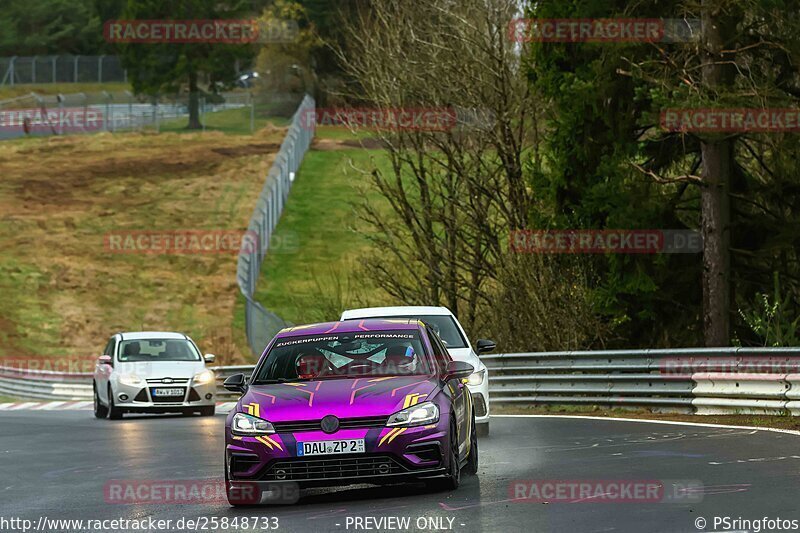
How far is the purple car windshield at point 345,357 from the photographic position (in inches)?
497

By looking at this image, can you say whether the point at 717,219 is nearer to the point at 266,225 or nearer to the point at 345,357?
the point at 345,357

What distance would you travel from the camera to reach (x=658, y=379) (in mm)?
21297

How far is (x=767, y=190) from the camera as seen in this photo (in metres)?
27.2

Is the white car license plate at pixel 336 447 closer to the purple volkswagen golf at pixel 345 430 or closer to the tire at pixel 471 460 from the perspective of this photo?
the purple volkswagen golf at pixel 345 430

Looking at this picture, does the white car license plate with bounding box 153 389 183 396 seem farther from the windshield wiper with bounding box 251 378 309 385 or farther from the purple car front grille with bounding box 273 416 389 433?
the purple car front grille with bounding box 273 416 389 433

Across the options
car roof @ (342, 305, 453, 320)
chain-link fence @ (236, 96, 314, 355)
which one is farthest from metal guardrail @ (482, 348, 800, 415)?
chain-link fence @ (236, 96, 314, 355)

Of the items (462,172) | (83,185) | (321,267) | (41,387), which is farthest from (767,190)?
(83,185)

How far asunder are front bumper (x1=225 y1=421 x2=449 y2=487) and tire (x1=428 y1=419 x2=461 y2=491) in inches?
8.5

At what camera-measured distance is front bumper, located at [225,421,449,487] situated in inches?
449

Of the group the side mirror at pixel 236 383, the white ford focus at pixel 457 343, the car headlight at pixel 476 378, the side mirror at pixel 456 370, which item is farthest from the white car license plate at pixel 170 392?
the side mirror at pixel 456 370

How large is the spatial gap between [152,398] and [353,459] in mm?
16120

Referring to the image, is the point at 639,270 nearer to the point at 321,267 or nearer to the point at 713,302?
the point at 713,302

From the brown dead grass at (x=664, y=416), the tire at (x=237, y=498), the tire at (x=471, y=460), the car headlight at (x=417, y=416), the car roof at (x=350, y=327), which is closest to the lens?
the car headlight at (x=417, y=416)

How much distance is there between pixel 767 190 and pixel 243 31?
76173 mm
